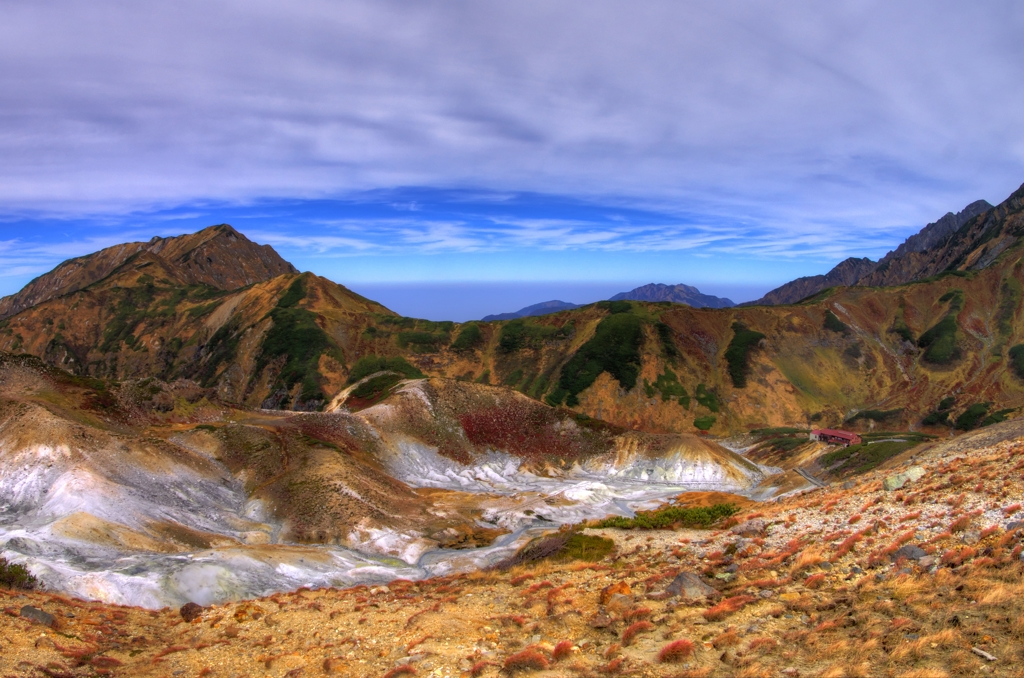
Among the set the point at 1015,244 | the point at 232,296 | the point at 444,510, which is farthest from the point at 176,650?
the point at 1015,244

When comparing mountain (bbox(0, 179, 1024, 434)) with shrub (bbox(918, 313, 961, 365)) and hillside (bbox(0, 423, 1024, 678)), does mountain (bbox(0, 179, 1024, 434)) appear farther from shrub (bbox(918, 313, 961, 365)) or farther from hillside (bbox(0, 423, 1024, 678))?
hillside (bbox(0, 423, 1024, 678))

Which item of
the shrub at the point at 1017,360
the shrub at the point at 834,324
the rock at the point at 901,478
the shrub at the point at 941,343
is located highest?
the shrub at the point at 834,324

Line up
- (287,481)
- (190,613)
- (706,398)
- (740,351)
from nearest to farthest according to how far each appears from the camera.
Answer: (190,613)
(287,481)
(706,398)
(740,351)

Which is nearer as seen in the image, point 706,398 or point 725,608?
point 725,608

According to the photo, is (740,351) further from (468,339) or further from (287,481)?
(287,481)

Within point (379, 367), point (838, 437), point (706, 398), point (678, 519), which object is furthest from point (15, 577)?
point (706, 398)

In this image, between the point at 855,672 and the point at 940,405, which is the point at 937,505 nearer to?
the point at 855,672

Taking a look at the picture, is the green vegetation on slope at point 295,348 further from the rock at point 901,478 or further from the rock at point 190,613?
the rock at point 901,478

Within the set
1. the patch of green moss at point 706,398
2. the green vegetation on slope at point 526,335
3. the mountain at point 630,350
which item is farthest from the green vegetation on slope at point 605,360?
the patch of green moss at point 706,398
